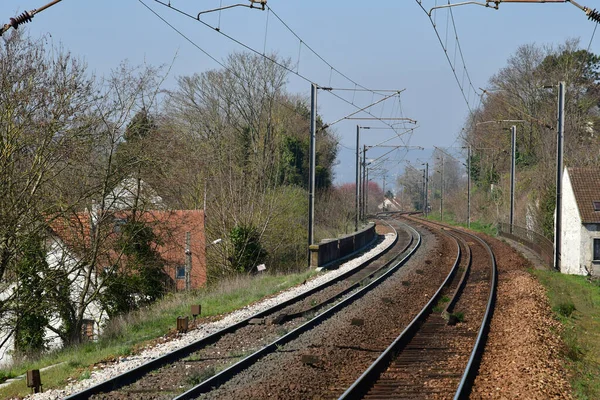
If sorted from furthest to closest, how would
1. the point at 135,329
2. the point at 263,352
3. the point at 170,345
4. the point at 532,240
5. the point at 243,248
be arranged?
the point at 532,240 → the point at 243,248 → the point at 135,329 → the point at 170,345 → the point at 263,352

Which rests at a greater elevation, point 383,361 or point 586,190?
point 586,190

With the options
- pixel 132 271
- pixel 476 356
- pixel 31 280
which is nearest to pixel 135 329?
Result: pixel 31 280

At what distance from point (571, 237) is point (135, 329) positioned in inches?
836

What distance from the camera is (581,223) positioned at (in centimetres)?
3120

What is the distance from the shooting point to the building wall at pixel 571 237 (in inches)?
1235

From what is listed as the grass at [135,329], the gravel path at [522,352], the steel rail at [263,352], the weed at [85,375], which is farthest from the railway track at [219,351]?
the gravel path at [522,352]

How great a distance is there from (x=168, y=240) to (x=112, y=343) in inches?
431

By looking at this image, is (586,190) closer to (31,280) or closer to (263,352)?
(31,280)

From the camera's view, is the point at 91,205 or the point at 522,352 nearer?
the point at 522,352

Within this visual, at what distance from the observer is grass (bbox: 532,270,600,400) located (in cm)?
1202

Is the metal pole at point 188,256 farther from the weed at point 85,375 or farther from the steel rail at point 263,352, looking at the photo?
the weed at point 85,375

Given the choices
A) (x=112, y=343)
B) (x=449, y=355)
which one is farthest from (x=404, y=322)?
(x=112, y=343)

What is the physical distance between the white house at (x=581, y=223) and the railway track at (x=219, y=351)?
13220 millimetres

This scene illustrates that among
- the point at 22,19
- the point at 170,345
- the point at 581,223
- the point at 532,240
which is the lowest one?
the point at 170,345
